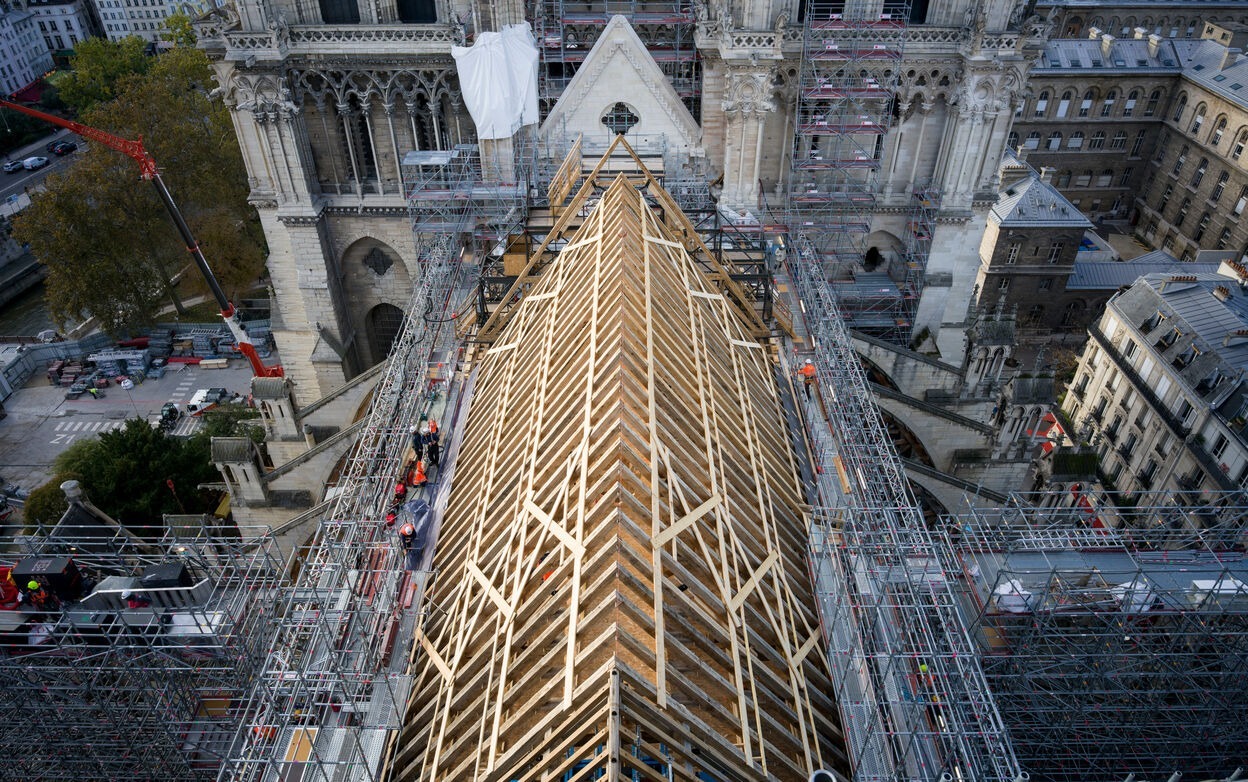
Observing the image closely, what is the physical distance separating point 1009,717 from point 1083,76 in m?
52.6

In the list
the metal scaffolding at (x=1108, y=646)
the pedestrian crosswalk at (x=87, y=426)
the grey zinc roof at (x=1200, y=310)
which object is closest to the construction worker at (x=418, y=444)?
the metal scaffolding at (x=1108, y=646)

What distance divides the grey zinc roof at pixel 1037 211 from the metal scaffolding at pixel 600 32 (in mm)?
22037

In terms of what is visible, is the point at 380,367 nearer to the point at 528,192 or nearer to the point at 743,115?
the point at 528,192

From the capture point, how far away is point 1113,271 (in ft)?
166

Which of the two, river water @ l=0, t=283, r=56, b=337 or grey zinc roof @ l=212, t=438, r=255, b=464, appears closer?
grey zinc roof @ l=212, t=438, r=255, b=464

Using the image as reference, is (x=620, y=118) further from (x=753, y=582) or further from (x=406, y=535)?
(x=753, y=582)

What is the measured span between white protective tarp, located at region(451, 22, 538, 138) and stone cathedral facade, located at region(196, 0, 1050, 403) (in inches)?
30.5

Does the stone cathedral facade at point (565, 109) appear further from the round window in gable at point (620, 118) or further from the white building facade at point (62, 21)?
the white building facade at point (62, 21)

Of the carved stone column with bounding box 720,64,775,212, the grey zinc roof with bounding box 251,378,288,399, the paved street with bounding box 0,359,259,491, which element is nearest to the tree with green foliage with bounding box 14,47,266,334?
the paved street with bounding box 0,359,259,491

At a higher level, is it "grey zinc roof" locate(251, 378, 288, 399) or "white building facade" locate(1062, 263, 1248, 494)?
"grey zinc roof" locate(251, 378, 288, 399)

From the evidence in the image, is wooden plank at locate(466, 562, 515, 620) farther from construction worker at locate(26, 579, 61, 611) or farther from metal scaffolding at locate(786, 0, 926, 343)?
metal scaffolding at locate(786, 0, 926, 343)

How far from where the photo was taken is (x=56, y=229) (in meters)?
45.8

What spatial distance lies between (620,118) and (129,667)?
→ 83.4 ft

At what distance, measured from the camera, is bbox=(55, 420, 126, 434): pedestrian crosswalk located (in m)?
45.1
